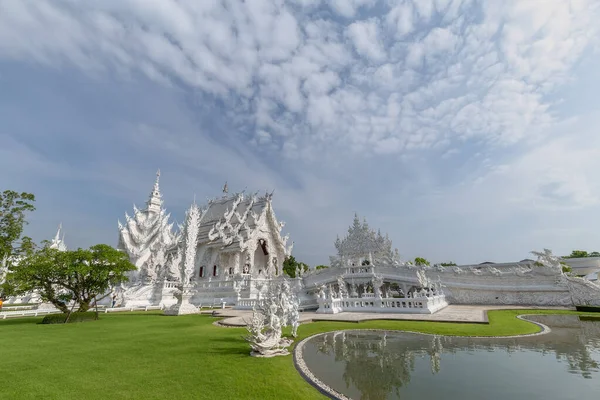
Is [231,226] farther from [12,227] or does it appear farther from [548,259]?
[548,259]

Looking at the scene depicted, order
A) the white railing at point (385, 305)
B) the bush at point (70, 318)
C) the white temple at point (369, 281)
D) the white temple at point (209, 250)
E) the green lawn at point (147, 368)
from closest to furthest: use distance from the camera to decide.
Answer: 1. the green lawn at point (147, 368)
2. the bush at point (70, 318)
3. the white railing at point (385, 305)
4. the white temple at point (369, 281)
5. the white temple at point (209, 250)

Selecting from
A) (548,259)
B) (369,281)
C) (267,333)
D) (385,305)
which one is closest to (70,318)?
(267,333)

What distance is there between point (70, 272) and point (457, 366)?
16.4 metres

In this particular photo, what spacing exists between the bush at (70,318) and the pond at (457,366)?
12697 mm

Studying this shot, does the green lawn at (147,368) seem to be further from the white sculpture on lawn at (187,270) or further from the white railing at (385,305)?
the white sculpture on lawn at (187,270)

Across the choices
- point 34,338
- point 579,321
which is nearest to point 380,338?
point 579,321

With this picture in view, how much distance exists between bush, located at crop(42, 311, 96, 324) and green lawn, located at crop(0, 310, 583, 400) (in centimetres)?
444

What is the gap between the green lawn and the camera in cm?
431

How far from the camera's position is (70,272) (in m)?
13.9

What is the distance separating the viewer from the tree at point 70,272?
45.4ft

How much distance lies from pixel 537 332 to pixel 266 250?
26.4 metres

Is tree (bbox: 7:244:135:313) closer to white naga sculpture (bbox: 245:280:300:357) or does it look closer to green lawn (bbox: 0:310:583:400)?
green lawn (bbox: 0:310:583:400)

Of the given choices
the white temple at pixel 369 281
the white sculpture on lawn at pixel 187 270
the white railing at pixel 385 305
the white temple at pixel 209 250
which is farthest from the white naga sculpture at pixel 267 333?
the white temple at pixel 209 250

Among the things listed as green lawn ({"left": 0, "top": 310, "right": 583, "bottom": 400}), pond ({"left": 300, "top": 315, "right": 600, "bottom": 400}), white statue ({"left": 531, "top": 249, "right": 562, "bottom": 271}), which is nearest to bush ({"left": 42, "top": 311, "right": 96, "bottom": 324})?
green lawn ({"left": 0, "top": 310, "right": 583, "bottom": 400})
